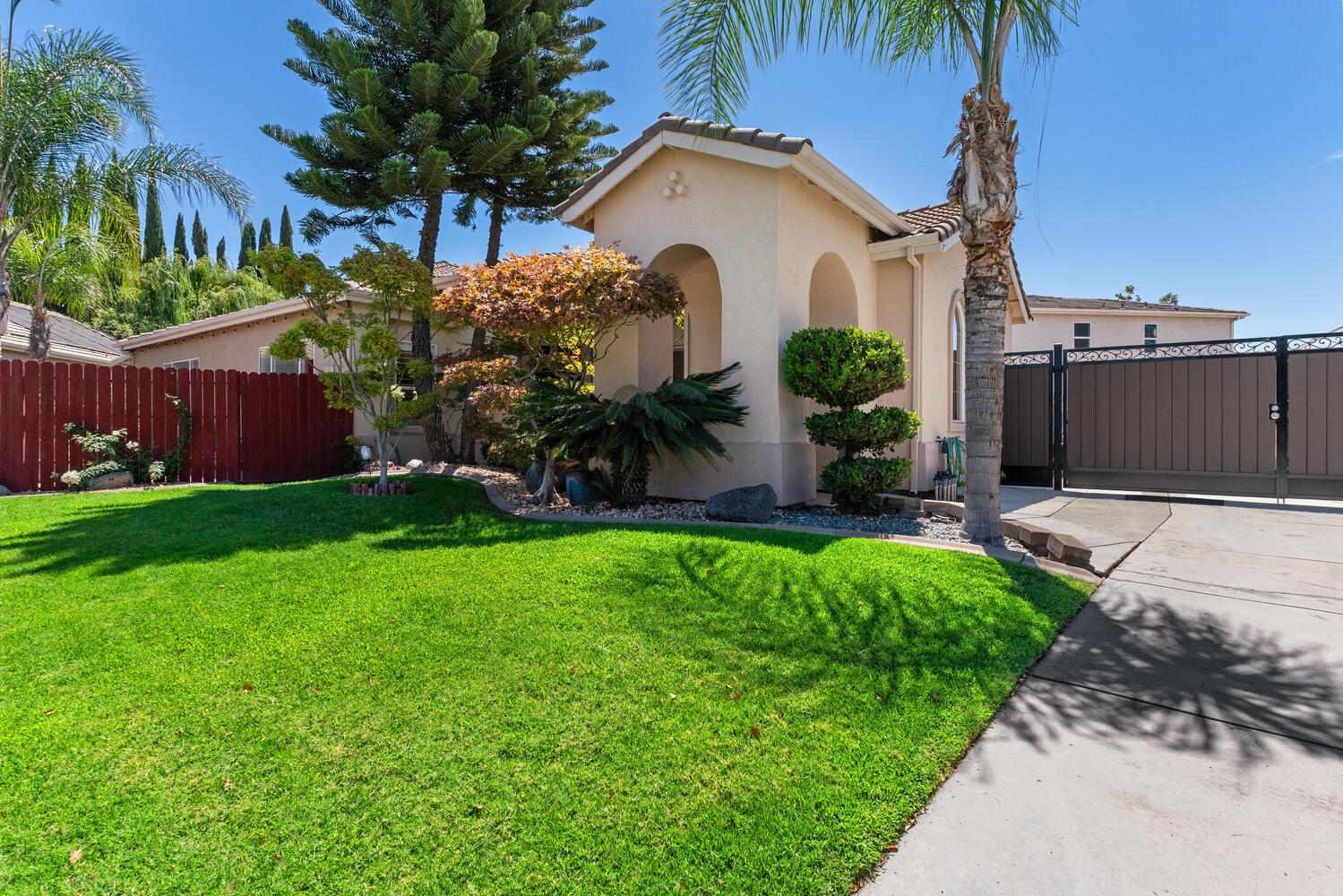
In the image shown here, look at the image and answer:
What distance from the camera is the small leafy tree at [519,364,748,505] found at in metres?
7.84

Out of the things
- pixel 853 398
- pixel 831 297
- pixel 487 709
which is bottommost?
pixel 487 709

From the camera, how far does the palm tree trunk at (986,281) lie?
6.52 m

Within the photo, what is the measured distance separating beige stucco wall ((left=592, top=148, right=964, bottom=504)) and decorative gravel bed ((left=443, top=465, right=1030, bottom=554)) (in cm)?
50

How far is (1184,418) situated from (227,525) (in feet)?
48.9

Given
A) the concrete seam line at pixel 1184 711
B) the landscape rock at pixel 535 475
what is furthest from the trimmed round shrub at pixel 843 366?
the concrete seam line at pixel 1184 711

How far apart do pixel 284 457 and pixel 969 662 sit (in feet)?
42.3

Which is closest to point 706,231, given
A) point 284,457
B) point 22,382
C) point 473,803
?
point 473,803

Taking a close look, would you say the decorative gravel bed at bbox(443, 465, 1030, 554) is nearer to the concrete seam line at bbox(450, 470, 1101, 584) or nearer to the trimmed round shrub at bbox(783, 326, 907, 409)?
the concrete seam line at bbox(450, 470, 1101, 584)

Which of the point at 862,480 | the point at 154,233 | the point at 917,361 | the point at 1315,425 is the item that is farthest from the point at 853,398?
the point at 154,233

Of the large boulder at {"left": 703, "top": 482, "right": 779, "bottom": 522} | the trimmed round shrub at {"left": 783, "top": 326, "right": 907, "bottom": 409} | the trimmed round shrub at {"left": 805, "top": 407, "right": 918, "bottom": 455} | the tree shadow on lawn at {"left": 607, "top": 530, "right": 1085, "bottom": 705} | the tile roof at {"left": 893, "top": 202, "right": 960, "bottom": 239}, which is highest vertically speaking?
the tile roof at {"left": 893, "top": 202, "right": 960, "bottom": 239}

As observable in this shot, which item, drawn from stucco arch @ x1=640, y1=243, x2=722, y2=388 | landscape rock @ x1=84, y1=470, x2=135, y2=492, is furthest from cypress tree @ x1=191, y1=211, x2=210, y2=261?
stucco arch @ x1=640, y1=243, x2=722, y2=388

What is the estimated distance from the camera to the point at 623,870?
223cm

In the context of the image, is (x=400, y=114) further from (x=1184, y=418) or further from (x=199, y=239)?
(x=199, y=239)

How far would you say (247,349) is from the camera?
16.2 meters
